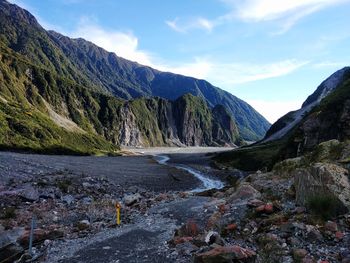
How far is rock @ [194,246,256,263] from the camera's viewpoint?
600 inches

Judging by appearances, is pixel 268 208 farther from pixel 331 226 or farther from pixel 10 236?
pixel 10 236

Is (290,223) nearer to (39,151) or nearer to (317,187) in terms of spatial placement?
(317,187)

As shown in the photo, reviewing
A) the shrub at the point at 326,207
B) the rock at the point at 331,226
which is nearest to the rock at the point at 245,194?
A: the shrub at the point at 326,207

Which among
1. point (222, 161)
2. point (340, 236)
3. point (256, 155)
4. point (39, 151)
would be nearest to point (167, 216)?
point (340, 236)

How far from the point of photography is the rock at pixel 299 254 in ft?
51.3

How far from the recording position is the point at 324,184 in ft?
66.8

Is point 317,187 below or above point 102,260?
above

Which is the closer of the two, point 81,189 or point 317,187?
point 317,187

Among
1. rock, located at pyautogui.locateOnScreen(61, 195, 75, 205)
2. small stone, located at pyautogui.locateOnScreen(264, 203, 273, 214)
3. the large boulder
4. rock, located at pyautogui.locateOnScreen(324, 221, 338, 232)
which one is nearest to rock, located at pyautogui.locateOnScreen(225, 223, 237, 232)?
small stone, located at pyautogui.locateOnScreen(264, 203, 273, 214)

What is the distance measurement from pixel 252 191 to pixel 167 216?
6624 mm

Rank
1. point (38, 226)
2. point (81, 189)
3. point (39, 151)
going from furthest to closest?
point (39, 151) < point (81, 189) < point (38, 226)

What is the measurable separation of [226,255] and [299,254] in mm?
3053

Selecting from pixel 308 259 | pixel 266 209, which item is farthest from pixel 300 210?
pixel 308 259

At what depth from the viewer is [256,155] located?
422ft
